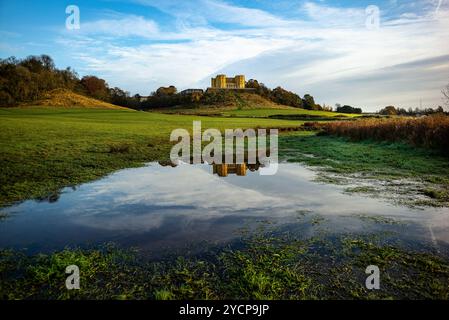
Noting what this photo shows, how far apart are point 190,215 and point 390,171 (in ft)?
34.1

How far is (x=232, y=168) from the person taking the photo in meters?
15.8

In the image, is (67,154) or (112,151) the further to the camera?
(112,151)

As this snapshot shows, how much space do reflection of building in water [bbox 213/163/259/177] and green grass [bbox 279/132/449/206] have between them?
336 cm

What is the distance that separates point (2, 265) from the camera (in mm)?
5406

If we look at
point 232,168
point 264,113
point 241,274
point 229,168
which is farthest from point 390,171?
point 264,113

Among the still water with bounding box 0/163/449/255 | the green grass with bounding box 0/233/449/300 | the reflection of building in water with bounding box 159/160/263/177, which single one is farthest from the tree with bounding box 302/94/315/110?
the green grass with bounding box 0/233/449/300

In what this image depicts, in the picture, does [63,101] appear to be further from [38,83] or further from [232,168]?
[232,168]

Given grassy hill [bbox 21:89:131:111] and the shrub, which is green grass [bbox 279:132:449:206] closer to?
the shrub

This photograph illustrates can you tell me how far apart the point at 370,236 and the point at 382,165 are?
10277mm

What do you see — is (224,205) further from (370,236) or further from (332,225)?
(370,236)

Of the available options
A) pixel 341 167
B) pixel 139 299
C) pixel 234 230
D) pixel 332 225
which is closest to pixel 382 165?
pixel 341 167

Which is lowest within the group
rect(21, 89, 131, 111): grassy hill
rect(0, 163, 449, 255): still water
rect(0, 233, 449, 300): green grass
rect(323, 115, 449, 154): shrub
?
rect(0, 233, 449, 300): green grass

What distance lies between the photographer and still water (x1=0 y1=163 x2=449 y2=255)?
6.66 metres
